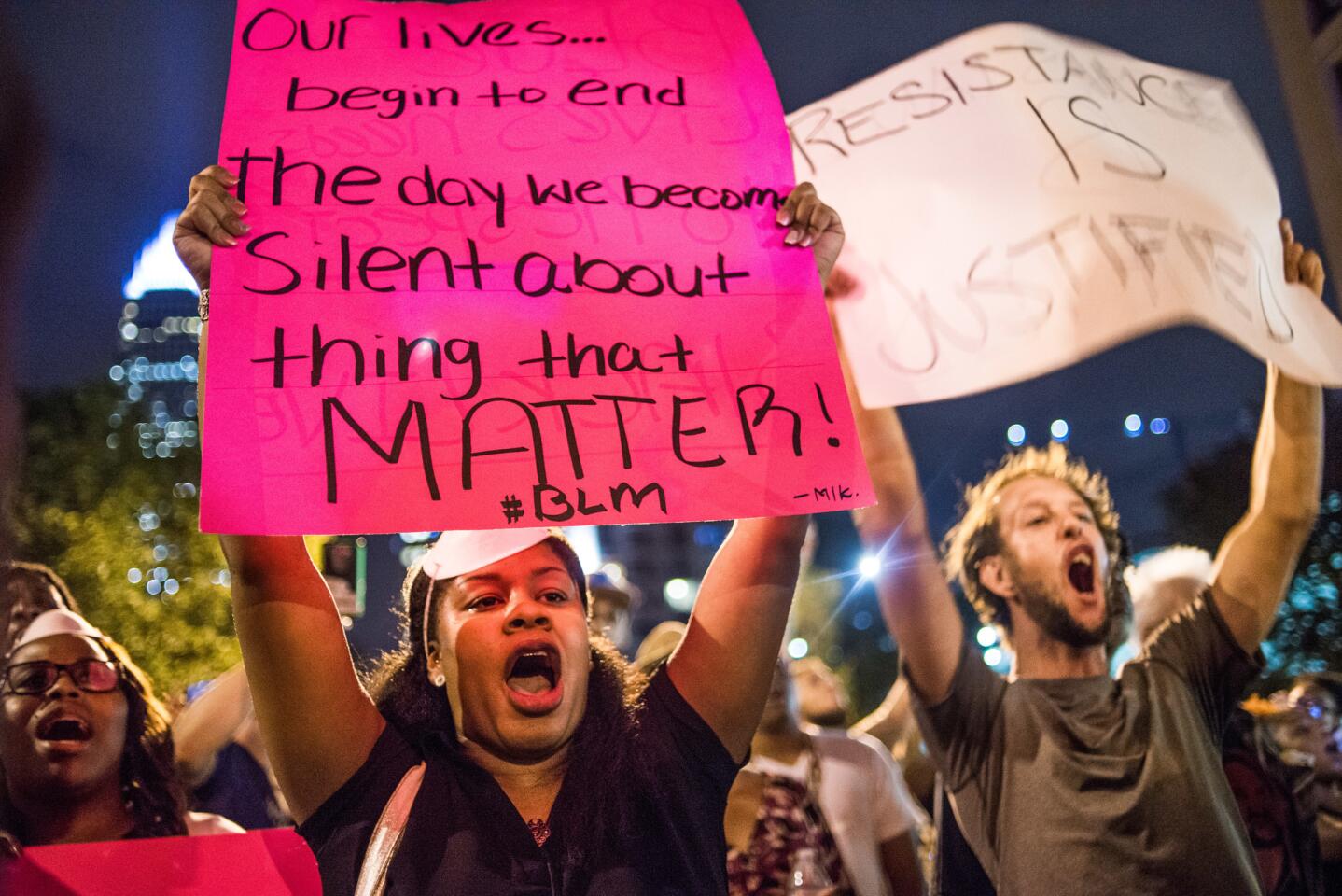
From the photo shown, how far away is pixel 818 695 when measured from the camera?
116 inches

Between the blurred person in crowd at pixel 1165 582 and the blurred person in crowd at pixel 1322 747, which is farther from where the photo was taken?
the blurred person in crowd at pixel 1322 747

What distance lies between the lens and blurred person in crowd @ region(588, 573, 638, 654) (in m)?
2.30

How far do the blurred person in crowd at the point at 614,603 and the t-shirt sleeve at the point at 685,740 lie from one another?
2.18 feet

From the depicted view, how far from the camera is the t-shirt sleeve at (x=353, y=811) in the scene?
4.59 feet

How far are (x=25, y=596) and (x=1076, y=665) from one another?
6.53 ft

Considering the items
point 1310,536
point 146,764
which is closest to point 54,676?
point 146,764

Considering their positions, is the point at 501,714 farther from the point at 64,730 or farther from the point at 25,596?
the point at 25,596

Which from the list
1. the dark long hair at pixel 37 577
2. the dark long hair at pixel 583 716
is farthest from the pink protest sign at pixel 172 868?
the dark long hair at pixel 37 577

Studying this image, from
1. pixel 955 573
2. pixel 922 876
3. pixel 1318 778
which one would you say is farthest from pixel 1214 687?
pixel 1318 778

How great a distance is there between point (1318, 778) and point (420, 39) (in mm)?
2763

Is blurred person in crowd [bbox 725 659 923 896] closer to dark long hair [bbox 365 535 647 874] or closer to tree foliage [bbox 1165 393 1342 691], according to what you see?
dark long hair [bbox 365 535 647 874]

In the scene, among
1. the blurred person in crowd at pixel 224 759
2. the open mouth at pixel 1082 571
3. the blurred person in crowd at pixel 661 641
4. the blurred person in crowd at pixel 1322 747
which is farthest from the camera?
the blurred person in crowd at pixel 1322 747

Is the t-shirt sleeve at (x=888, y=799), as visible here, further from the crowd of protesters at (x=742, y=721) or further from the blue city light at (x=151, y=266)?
Answer: the blue city light at (x=151, y=266)

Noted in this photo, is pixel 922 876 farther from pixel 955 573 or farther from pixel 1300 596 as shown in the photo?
pixel 1300 596
